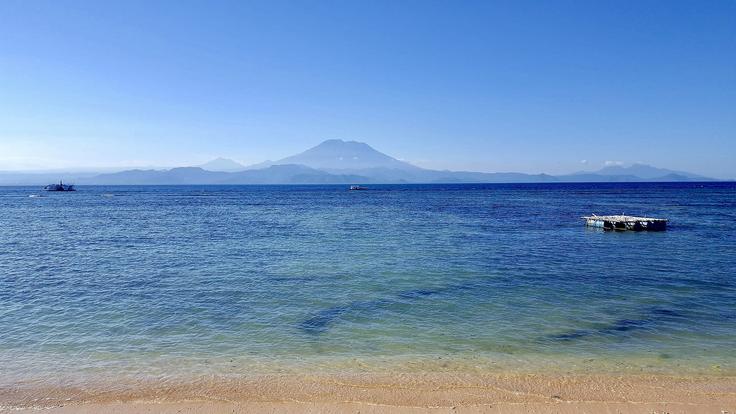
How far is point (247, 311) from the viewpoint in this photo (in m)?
16.1

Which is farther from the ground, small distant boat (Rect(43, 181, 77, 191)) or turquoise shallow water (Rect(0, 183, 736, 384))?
small distant boat (Rect(43, 181, 77, 191))

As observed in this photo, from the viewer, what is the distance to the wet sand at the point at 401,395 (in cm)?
941

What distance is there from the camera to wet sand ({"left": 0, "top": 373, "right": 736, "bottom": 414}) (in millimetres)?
9414

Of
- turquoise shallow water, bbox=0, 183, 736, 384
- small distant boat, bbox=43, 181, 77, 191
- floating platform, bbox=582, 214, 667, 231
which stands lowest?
turquoise shallow water, bbox=0, 183, 736, 384

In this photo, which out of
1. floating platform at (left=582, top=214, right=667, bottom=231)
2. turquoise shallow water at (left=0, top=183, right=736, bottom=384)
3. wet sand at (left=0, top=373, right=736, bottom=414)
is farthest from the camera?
floating platform at (left=582, top=214, right=667, bottom=231)

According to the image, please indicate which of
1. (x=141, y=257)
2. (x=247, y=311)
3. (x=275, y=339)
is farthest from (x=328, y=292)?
(x=141, y=257)

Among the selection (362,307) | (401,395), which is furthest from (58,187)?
(401,395)

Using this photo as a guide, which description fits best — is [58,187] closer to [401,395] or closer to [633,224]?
[633,224]

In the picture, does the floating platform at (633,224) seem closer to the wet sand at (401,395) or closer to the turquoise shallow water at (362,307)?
the turquoise shallow water at (362,307)

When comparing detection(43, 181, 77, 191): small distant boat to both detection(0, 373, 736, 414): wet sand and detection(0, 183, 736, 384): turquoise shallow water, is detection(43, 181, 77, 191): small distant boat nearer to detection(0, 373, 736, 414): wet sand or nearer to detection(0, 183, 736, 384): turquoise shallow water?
detection(0, 183, 736, 384): turquoise shallow water

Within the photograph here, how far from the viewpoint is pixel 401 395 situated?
1002cm

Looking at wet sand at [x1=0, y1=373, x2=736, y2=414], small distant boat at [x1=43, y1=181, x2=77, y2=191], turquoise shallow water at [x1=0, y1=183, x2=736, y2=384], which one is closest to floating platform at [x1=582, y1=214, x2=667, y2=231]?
turquoise shallow water at [x1=0, y1=183, x2=736, y2=384]

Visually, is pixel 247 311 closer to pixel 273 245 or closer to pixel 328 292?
pixel 328 292

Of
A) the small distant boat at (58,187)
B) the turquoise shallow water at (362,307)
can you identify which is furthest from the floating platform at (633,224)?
the small distant boat at (58,187)
